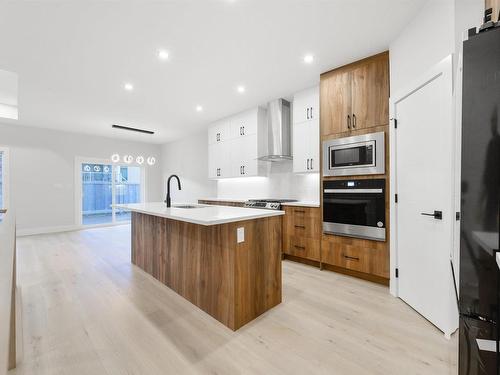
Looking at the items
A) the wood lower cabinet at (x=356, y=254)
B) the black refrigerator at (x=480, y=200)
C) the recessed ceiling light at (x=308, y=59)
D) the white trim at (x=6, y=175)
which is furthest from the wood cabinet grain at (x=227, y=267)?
the white trim at (x=6, y=175)

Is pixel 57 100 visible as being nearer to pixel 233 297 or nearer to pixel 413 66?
pixel 233 297

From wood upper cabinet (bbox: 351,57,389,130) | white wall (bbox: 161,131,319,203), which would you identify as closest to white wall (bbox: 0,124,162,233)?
white wall (bbox: 161,131,319,203)

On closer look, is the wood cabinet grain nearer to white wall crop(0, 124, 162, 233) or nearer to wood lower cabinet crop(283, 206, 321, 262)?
wood lower cabinet crop(283, 206, 321, 262)

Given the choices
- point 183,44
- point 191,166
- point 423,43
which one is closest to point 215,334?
point 183,44

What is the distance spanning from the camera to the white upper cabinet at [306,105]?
3541 mm

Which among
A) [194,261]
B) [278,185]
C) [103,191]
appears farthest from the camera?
[103,191]

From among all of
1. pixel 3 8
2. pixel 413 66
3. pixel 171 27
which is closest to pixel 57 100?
pixel 3 8

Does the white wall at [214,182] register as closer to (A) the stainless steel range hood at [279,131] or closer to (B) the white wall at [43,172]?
(A) the stainless steel range hood at [279,131]

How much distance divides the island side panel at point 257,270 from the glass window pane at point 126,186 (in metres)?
6.75

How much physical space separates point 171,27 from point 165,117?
3.07m

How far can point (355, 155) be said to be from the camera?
111 inches

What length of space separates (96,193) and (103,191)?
192 mm

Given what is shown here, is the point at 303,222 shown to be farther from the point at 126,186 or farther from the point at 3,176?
the point at 3,176

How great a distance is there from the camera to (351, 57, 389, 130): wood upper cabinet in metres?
2.62
